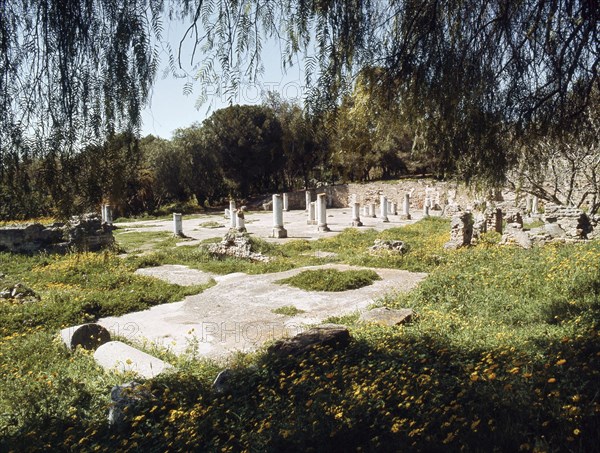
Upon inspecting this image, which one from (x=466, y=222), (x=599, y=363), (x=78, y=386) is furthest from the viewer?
(x=466, y=222)

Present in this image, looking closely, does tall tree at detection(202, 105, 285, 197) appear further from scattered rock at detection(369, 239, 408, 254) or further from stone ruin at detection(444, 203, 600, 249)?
stone ruin at detection(444, 203, 600, 249)

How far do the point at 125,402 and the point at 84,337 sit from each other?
3.08 meters

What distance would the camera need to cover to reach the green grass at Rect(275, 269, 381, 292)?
35.5 ft

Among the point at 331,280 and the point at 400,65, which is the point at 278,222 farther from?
the point at 400,65

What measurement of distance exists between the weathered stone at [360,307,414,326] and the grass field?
7.7 inches

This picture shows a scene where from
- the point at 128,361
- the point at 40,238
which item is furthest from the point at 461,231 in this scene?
the point at 40,238

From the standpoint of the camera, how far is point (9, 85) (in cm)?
321

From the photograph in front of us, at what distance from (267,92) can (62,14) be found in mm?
1520

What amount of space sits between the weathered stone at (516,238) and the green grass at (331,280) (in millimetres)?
5278

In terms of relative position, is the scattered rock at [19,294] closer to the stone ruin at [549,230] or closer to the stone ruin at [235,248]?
the stone ruin at [235,248]

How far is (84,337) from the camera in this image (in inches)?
283

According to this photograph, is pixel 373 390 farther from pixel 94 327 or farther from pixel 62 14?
pixel 94 327

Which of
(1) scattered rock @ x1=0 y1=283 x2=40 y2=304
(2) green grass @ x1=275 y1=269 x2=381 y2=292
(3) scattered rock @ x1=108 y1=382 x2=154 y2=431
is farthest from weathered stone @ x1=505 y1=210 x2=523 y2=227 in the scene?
(3) scattered rock @ x1=108 y1=382 x2=154 y2=431

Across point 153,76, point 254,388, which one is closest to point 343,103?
point 153,76
